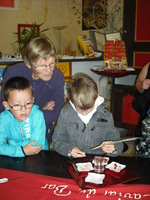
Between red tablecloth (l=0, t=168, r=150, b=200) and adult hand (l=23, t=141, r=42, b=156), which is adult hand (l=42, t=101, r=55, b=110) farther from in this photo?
red tablecloth (l=0, t=168, r=150, b=200)

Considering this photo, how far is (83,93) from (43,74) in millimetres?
360

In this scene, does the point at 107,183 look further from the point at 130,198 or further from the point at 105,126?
the point at 105,126

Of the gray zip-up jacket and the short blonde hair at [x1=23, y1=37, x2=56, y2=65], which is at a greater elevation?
the short blonde hair at [x1=23, y1=37, x2=56, y2=65]

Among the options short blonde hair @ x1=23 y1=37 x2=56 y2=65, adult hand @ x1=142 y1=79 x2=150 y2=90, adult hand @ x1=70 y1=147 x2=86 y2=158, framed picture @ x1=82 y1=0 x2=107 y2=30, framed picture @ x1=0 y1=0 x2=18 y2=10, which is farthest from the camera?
framed picture @ x1=0 y1=0 x2=18 y2=10

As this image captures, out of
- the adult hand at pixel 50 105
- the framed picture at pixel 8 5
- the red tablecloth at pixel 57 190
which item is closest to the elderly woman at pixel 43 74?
the adult hand at pixel 50 105

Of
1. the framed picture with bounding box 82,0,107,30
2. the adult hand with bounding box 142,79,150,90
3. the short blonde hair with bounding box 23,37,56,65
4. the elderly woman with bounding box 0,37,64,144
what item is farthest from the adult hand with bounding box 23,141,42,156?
the framed picture with bounding box 82,0,107,30

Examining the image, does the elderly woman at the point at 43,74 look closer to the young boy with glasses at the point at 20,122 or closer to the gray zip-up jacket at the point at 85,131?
the young boy with glasses at the point at 20,122

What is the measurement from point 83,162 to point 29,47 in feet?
2.70

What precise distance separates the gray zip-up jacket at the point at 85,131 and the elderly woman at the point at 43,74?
0.29 m

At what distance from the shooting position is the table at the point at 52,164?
139 cm

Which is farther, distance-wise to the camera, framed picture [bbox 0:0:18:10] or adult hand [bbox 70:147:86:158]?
framed picture [bbox 0:0:18:10]

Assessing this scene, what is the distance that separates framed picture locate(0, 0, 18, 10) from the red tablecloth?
5474 millimetres

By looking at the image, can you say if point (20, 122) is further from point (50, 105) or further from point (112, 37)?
point (112, 37)

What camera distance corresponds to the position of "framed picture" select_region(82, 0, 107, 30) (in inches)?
215
